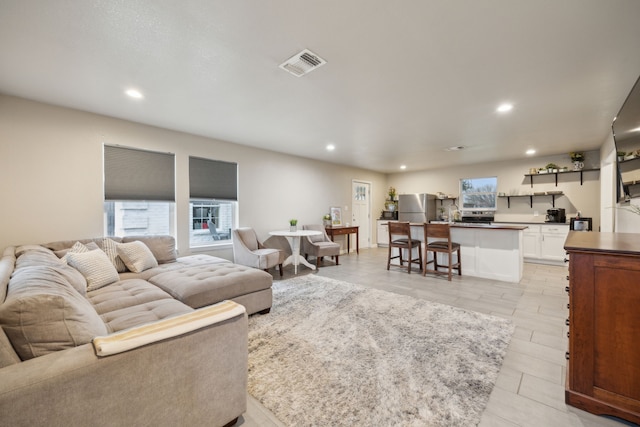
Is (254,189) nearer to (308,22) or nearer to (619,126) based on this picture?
(308,22)

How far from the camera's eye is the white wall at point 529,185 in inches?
213

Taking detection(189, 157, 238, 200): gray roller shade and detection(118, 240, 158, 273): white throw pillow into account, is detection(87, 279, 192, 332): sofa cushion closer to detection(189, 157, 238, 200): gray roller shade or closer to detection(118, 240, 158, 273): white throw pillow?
detection(118, 240, 158, 273): white throw pillow

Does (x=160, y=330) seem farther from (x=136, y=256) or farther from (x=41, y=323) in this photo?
(x=136, y=256)

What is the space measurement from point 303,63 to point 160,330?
219cm

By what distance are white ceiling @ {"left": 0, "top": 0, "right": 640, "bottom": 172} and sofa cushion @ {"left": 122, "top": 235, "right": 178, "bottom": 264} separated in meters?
1.66

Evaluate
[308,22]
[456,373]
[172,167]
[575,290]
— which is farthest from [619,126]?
[172,167]

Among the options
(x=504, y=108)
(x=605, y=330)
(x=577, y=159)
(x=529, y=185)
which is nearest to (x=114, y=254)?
(x=605, y=330)

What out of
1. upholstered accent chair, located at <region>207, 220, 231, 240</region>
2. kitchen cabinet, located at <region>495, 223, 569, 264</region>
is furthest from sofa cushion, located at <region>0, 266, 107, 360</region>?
kitchen cabinet, located at <region>495, 223, 569, 264</region>

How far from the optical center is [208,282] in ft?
8.20

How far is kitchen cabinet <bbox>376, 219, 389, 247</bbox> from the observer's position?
8164 millimetres

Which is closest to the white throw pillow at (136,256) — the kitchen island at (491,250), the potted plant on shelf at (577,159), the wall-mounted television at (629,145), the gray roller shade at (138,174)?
the gray roller shade at (138,174)

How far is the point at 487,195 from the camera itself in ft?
22.2

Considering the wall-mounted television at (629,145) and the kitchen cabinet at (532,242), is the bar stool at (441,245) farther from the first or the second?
the kitchen cabinet at (532,242)

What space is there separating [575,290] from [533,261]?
529 cm
